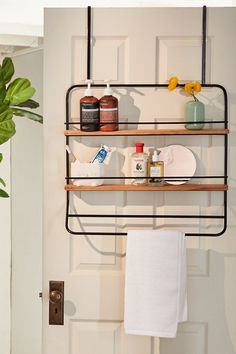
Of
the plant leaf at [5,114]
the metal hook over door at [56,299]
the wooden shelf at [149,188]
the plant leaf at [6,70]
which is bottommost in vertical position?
the metal hook over door at [56,299]

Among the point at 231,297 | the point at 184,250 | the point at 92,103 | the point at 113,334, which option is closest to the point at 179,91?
the point at 92,103

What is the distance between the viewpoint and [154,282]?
229 cm

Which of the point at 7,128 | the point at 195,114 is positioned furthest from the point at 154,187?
the point at 7,128

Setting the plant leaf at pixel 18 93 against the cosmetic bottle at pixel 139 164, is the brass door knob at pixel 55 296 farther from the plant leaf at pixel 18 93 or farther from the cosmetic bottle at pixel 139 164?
the plant leaf at pixel 18 93

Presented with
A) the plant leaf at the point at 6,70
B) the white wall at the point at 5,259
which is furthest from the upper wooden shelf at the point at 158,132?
the white wall at the point at 5,259

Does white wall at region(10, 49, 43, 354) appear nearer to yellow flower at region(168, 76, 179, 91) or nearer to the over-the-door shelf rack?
the over-the-door shelf rack

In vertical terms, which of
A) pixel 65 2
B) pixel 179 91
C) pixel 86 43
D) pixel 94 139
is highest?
pixel 65 2

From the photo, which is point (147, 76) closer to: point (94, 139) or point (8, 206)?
point (94, 139)

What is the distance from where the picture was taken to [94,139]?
2.35 metres

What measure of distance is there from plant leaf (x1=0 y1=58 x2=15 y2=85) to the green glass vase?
625 mm

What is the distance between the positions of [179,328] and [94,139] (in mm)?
759

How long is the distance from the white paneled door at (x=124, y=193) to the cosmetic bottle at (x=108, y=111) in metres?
0.08

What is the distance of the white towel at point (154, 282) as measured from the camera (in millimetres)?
2275

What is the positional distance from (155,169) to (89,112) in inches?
11.9
